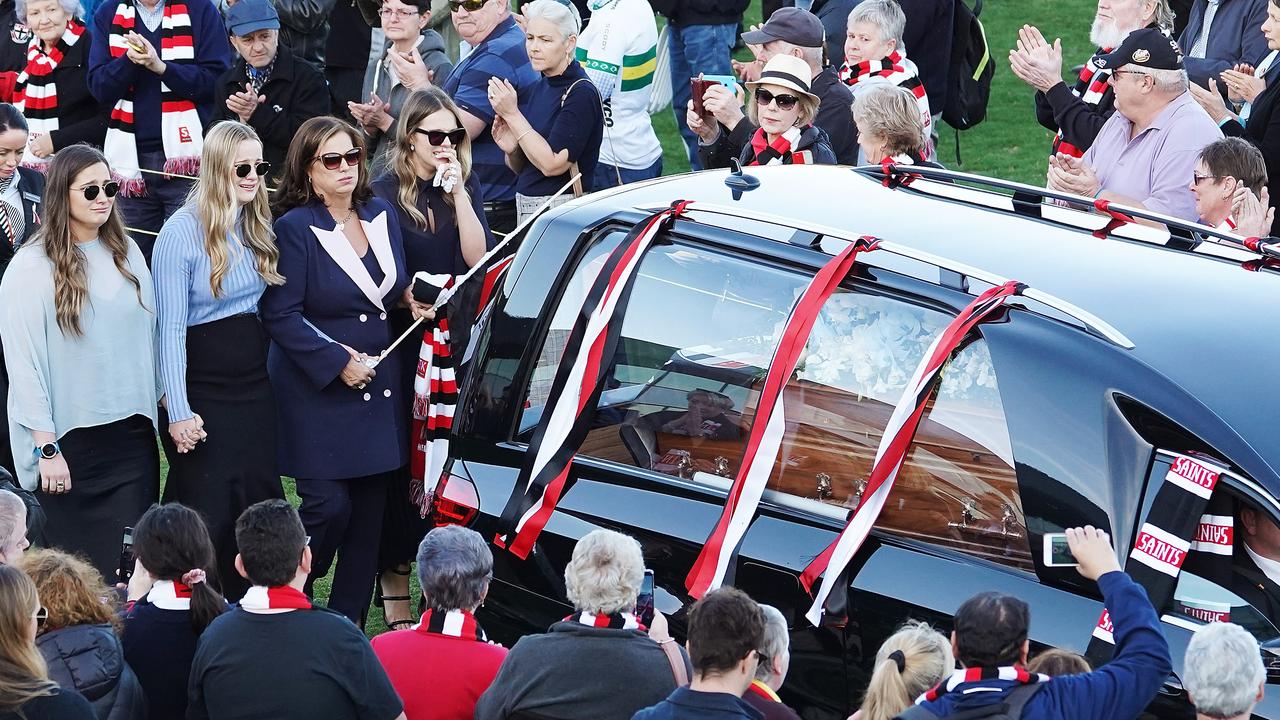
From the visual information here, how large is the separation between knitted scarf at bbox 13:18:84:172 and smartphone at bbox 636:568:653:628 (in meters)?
6.65

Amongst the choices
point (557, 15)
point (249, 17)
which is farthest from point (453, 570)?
point (249, 17)

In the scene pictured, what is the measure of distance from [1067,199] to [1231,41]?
4470mm

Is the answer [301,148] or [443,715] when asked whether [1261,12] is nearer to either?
[301,148]

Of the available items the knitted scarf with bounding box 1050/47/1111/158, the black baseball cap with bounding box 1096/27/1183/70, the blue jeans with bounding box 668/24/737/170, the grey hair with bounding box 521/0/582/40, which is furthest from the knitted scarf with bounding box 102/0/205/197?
the black baseball cap with bounding box 1096/27/1183/70

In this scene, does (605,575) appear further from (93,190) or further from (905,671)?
(93,190)

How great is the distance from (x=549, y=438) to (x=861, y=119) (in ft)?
8.95

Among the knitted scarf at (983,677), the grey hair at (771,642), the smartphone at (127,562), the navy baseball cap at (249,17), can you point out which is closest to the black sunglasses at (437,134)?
the smartphone at (127,562)

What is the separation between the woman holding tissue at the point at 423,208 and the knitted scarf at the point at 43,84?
13.1 ft

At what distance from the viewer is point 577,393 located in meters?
5.26

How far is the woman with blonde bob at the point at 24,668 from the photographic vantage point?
12.8 feet

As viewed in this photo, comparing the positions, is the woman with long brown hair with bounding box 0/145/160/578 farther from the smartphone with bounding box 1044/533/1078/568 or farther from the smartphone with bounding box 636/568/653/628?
the smartphone with bounding box 1044/533/1078/568

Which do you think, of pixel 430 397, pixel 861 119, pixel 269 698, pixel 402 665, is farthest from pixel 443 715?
pixel 861 119

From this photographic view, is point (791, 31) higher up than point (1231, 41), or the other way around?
point (1231, 41)

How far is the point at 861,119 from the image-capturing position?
7305 mm
